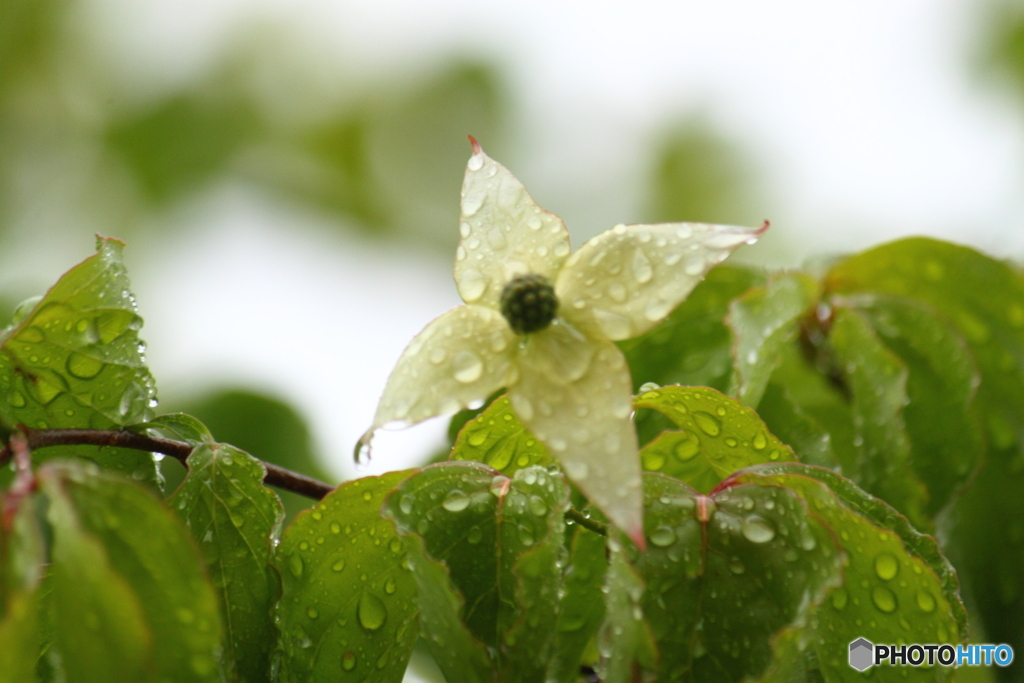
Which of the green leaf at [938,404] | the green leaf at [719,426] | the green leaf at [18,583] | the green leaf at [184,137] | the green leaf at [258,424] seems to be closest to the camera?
the green leaf at [18,583]

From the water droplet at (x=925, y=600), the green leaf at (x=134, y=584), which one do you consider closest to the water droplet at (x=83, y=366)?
the green leaf at (x=134, y=584)

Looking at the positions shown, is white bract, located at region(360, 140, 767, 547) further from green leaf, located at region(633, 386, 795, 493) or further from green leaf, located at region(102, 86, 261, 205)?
green leaf, located at region(102, 86, 261, 205)

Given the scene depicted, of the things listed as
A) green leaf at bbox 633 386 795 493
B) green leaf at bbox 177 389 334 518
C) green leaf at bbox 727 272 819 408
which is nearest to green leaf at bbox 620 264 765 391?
green leaf at bbox 727 272 819 408

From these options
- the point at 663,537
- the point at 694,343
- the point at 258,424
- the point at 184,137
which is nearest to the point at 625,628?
the point at 663,537

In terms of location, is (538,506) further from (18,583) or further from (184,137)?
(184,137)

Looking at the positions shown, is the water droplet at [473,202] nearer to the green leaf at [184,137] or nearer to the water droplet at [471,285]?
the water droplet at [471,285]

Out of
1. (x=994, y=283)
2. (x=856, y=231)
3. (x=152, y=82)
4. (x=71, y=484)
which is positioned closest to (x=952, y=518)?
(x=994, y=283)

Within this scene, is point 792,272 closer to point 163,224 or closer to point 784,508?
point 784,508
